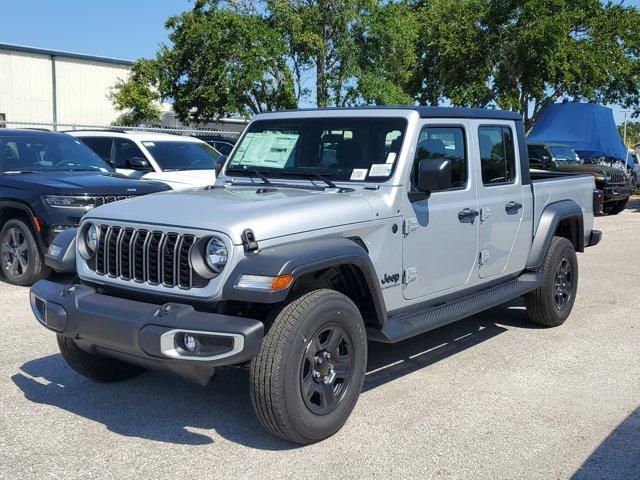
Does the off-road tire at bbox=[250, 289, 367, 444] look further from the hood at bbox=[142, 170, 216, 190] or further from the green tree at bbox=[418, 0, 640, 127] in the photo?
the green tree at bbox=[418, 0, 640, 127]

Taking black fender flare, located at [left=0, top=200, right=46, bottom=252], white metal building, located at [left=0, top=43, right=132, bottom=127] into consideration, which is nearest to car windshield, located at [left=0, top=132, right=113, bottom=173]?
black fender flare, located at [left=0, top=200, right=46, bottom=252]

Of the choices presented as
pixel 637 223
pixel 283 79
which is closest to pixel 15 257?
pixel 637 223

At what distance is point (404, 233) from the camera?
4.70 m

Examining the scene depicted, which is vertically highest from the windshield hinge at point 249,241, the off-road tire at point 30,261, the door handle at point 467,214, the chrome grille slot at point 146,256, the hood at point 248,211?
the hood at point 248,211

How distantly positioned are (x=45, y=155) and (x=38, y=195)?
1.24 meters

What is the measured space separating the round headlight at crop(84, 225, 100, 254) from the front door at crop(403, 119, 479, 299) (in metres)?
1.92

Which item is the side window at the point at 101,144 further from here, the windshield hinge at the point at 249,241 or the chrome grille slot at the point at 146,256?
→ the windshield hinge at the point at 249,241

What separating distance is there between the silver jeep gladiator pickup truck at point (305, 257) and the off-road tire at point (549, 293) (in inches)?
11.6

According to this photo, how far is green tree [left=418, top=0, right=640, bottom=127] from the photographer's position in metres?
27.7

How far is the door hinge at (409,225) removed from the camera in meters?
4.70

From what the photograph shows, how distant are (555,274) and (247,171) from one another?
2967mm

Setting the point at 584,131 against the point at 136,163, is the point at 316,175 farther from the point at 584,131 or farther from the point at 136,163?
the point at 584,131

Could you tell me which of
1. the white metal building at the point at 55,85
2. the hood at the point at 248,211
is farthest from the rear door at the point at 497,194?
the white metal building at the point at 55,85

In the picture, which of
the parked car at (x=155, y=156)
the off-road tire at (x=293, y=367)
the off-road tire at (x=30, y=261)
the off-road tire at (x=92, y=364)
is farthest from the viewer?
the parked car at (x=155, y=156)
